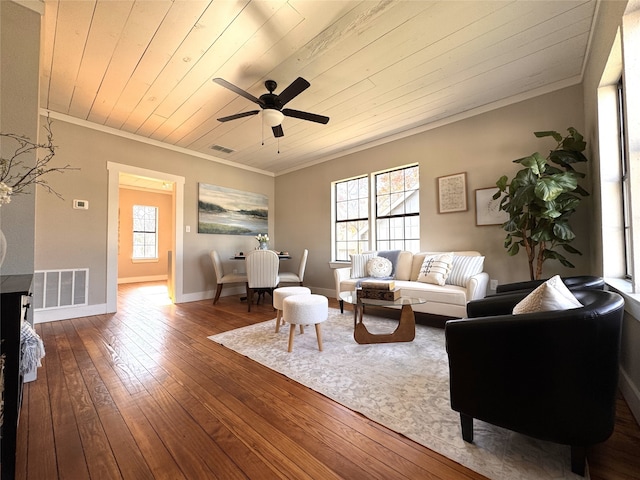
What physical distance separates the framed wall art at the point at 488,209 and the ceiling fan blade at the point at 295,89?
2.55 meters

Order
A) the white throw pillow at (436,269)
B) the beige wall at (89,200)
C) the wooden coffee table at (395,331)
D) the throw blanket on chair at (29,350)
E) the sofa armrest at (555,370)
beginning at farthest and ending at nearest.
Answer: the beige wall at (89,200), the white throw pillow at (436,269), the wooden coffee table at (395,331), the throw blanket on chair at (29,350), the sofa armrest at (555,370)

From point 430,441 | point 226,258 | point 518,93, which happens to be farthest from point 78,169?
point 518,93

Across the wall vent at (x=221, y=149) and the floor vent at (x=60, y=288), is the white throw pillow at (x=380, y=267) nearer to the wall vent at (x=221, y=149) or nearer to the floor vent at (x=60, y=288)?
the wall vent at (x=221, y=149)

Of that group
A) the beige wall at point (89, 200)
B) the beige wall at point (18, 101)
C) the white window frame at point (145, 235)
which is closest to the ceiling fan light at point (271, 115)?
the beige wall at point (18, 101)

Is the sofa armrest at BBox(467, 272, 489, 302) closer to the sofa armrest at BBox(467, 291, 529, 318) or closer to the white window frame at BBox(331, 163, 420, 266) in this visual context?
the sofa armrest at BBox(467, 291, 529, 318)

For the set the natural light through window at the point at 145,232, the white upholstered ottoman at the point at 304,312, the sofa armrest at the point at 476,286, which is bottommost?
the white upholstered ottoman at the point at 304,312

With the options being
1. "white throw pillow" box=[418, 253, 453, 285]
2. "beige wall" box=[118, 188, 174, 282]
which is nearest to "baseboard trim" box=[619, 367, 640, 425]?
"white throw pillow" box=[418, 253, 453, 285]

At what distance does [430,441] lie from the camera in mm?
1279

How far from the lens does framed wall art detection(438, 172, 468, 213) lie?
3537mm

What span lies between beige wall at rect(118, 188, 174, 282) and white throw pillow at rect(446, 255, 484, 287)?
6448 mm

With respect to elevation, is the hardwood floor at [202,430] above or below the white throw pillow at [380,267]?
below

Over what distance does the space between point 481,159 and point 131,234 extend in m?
8.19

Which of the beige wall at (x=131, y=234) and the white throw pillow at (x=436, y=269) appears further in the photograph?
the beige wall at (x=131, y=234)

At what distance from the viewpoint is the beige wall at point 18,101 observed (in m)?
1.79
